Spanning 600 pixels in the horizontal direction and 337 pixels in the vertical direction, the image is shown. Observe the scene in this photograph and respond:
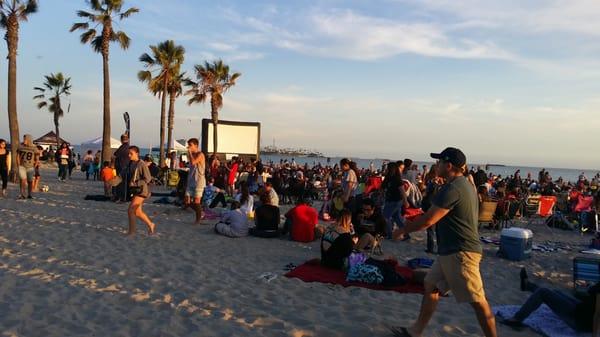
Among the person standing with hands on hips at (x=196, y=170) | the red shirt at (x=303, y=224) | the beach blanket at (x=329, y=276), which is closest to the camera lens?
the beach blanket at (x=329, y=276)

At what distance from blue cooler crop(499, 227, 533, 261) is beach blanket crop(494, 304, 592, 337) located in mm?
2912

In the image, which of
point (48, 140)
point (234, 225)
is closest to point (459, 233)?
point (234, 225)

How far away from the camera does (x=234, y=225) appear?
836cm

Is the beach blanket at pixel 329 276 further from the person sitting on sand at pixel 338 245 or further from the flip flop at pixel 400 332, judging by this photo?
the flip flop at pixel 400 332

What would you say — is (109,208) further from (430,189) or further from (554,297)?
(554,297)

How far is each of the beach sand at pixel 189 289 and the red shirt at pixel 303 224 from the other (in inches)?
8.4


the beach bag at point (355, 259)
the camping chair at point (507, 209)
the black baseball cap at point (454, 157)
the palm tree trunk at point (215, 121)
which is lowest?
the beach bag at point (355, 259)

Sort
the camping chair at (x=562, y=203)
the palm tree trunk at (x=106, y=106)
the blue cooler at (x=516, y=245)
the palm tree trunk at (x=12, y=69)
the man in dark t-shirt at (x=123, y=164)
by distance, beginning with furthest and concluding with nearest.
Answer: the palm tree trunk at (x=106, y=106)
the palm tree trunk at (x=12, y=69)
the camping chair at (x=562, y=203)
the man in dark t-shirt at (x=123, y=164)
the blue cooler at (x=516, y=245)

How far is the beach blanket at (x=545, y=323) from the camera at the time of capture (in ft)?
13.1

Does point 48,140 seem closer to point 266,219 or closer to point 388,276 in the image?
point 266,219

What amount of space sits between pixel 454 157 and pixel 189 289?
3.08 m

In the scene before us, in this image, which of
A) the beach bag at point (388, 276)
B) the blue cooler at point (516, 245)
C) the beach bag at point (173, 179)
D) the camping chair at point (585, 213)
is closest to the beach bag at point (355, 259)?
the beach bag at point (388, 276)

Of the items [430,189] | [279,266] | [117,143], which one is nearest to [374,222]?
[430,189]

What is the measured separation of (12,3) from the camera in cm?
1720
